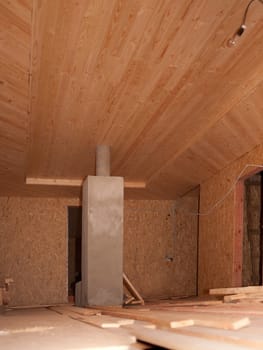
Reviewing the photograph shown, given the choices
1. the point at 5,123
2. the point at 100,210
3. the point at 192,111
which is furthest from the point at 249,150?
the point at 5,123

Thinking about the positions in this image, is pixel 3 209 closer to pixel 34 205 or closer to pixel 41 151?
pixel 34 205

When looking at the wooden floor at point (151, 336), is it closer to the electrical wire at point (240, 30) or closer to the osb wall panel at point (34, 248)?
the electrical wire at point (240, 30)

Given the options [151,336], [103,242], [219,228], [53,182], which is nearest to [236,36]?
[151,336]

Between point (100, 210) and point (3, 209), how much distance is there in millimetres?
3587

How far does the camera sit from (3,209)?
357 inches

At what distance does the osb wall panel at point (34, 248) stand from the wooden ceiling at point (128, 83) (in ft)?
6.69

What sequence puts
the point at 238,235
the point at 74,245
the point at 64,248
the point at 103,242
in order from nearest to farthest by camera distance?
the point at 103,242 < the point at 238,235 < the point at 64,248 < the point at 74,245

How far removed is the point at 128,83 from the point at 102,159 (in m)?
2.13

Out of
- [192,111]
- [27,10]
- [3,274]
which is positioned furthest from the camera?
[3,274]

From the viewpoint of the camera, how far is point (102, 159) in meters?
6.45

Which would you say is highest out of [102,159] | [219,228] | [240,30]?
[240,30]

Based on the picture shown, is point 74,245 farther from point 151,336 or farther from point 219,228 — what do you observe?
point 151,336

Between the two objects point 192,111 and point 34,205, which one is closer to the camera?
point 192,111

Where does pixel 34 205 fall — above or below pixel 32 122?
below
